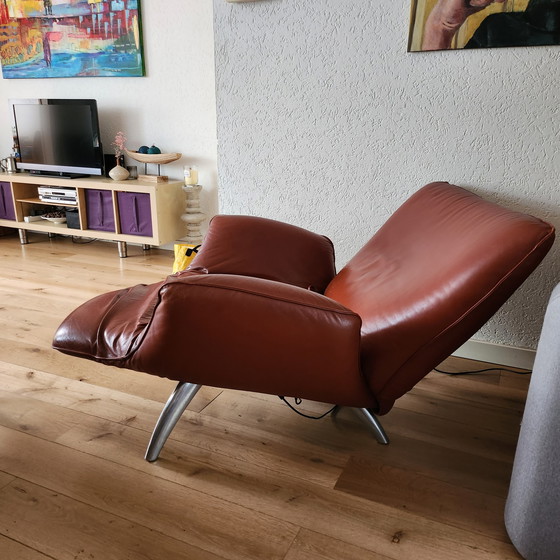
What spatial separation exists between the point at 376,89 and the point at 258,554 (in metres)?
1.57

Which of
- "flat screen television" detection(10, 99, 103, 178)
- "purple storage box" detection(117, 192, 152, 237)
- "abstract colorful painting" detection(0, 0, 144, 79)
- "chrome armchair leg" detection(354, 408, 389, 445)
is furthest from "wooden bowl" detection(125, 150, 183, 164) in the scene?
"chrome armchair leg" detection(354, 408, 389, 445)

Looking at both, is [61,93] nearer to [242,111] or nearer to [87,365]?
[242,111]

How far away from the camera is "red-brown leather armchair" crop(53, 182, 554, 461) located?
105 centimetres

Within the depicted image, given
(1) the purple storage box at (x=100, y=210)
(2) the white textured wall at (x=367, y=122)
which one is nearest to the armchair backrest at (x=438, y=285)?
(2) the white textured wall at (x=367, y=122)

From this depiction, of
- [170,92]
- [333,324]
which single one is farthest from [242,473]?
[170,92]

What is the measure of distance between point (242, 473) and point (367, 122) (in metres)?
1.33

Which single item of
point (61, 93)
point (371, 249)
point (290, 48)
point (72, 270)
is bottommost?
point (72, 270)

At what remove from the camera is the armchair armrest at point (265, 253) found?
1615 mm

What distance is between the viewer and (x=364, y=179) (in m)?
1.97

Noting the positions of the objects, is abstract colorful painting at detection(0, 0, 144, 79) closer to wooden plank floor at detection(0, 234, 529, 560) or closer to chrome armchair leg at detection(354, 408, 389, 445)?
wooden plank floor at detection(0, 234, 529, 560)

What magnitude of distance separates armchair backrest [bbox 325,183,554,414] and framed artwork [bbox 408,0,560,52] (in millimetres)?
620

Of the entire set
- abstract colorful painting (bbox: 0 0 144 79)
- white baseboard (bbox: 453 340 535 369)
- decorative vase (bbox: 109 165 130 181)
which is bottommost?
white baseboard (bbox: 453 340 535 369)

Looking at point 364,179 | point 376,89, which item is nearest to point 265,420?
point 364,179

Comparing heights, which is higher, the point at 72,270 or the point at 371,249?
the point at 371,249
